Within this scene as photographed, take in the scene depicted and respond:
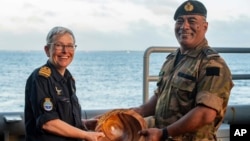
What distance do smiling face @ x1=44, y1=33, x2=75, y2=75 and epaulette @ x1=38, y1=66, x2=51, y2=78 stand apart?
0.15 feet

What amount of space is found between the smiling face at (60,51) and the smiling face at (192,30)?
55cm

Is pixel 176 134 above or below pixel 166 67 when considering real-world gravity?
below

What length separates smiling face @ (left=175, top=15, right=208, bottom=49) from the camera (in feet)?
9.96

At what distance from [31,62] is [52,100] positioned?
48.5 metres

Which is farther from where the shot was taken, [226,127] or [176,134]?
[226,127]

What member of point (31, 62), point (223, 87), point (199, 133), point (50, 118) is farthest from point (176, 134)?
point (31, 62)

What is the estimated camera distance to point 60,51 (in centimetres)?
286

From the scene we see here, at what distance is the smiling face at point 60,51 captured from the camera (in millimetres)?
2855

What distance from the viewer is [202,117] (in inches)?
115

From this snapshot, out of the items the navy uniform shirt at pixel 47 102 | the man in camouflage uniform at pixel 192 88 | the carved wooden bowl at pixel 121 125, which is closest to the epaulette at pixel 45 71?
the navy uniform shirt at pixel 47 102

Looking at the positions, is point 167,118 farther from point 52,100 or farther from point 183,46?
point 52,100

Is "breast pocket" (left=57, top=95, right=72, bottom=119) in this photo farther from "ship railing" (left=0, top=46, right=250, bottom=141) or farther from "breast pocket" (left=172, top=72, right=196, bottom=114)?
"ship railing" (left=0, top=46, right=250, bottom=141)

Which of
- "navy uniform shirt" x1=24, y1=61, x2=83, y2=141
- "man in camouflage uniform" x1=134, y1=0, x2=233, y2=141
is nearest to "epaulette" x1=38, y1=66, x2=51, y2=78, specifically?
"navy uniform shirt" x1=24, y1=61, x2=83, y2=141

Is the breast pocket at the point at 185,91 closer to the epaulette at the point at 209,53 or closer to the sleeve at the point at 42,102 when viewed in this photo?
the epaulette at the point at 209,53
